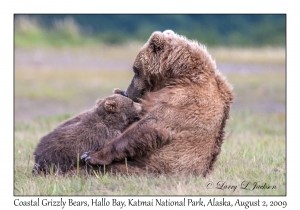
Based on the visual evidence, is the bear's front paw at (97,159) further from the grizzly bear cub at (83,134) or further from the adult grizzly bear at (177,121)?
the grizzly bear cub at (83,134)

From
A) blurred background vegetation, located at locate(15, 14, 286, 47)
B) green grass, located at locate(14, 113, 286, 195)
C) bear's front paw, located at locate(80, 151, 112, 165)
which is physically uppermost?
blurred background vegetation, located at locate(15, 14, 286, 47)

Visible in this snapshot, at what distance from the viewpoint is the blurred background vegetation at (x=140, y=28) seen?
28.6 metres

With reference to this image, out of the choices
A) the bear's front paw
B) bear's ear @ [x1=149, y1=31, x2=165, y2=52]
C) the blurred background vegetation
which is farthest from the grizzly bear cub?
the blurred background vegetation

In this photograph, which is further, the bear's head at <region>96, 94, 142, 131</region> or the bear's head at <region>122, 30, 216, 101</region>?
the bear's head at <region>96, 94, 142, 131</region>

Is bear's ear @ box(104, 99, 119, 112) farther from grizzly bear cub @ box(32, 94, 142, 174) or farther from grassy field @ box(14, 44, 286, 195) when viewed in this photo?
grassy field @ box(14, 44, 286, 195)

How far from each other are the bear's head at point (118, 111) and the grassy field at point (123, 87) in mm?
842

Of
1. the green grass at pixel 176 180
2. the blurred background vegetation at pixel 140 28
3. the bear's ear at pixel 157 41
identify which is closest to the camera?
the green grass at pixel 176 180

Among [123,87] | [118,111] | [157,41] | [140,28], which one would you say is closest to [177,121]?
[118,111]

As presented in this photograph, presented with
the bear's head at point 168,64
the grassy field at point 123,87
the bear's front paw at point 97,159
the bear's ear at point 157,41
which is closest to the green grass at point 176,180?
the grassy field at point 123,87

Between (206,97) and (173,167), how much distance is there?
84cm

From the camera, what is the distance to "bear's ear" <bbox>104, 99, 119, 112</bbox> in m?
6.70

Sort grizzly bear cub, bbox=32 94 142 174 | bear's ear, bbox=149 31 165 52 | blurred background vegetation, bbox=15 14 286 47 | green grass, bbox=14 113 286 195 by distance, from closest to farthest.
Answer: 1. green grass, bbox=14 113 286 195
2. grizzly bear cub, bbox=32 94 142 174
3. bear's ear, bbox=149 31 165 52
4. blurred background vegetation, bbox=15 14 286 47

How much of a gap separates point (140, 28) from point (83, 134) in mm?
26227

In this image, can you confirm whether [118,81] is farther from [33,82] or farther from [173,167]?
[173,167]
